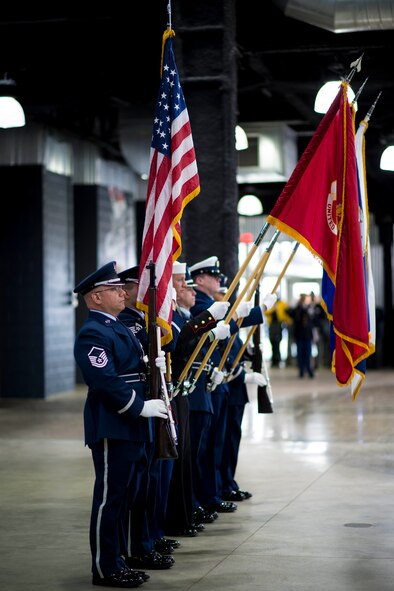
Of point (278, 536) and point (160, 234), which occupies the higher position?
point (160, 234)

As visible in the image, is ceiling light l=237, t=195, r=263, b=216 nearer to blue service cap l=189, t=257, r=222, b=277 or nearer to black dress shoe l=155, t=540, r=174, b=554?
blue service cap l=189, t=257, r=222, b=277

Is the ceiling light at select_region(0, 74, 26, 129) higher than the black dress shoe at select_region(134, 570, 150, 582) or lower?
higher

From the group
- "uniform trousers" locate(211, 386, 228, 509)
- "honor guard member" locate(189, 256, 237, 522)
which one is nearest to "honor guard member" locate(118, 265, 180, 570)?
"honor guard member" locate(189, 256, 237, 522)

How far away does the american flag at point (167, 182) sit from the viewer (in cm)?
683

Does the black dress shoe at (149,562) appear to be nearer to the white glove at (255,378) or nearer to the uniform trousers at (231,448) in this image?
the uniform trousers at (231,448)

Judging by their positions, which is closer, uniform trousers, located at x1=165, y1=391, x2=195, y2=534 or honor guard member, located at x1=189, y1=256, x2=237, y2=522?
uniform trousers, located at x1=165, y1=391, x2=195, y2=534

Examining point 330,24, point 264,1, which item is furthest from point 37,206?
point 330,24

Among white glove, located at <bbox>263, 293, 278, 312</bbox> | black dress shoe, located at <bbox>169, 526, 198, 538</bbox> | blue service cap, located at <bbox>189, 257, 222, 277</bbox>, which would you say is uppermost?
blue service cap, located at <bbox>189, 257, 222, 277</bbox>

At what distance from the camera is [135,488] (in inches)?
239

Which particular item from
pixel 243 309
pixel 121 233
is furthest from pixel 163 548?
pixel 121 233

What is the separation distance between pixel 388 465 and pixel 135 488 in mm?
4693

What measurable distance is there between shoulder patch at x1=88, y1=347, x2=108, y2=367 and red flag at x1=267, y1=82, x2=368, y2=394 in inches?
76.6

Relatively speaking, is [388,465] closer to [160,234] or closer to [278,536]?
[278,536]

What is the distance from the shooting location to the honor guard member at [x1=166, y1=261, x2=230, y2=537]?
718cm
